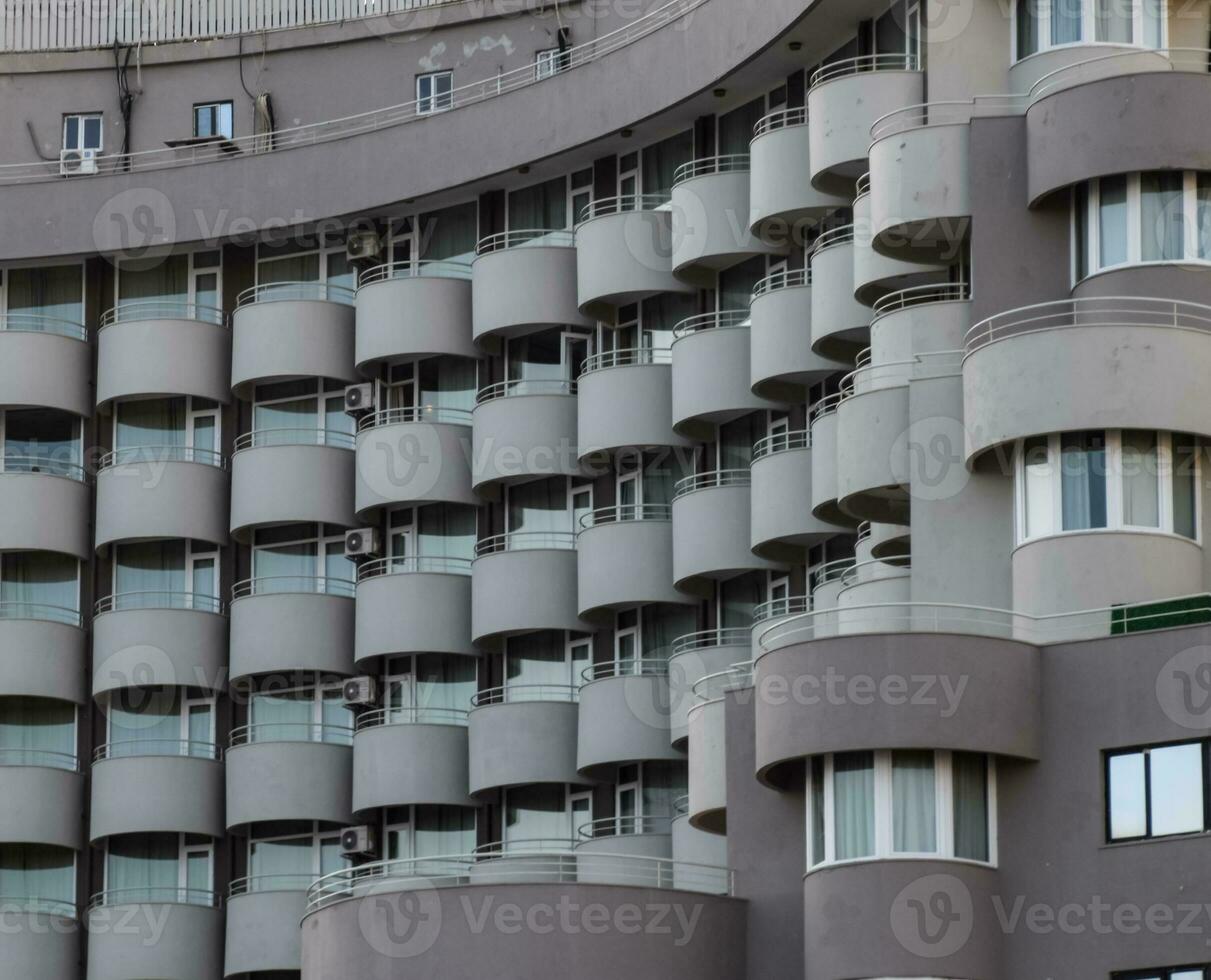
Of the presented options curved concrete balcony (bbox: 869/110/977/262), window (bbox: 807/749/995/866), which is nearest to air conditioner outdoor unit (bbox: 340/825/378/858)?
curved concrete balcony (bbox: 869/110/977/262)

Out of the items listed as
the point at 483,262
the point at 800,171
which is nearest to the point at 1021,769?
the point at 800,171

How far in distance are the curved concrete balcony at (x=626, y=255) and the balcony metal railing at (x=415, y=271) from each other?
3447mm

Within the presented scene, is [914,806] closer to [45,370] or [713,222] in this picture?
[713,222]

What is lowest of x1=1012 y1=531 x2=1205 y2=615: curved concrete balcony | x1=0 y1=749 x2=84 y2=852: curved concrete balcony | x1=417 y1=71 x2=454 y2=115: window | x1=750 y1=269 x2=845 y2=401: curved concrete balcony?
x1=0 y1=749 x2=84 y2=852: curved concrete balcony

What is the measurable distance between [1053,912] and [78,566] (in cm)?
2649

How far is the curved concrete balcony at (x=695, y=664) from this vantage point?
51.2m

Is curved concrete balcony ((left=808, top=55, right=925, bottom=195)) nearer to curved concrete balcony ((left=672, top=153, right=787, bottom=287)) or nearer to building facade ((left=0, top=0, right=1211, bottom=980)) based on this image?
building facade ((left=0, top=0, right=1211, bottom=980))

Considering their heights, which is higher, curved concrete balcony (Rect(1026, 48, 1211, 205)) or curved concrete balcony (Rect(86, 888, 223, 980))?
curved concrete balcony (Rect(1026, 48, 1211, 205))

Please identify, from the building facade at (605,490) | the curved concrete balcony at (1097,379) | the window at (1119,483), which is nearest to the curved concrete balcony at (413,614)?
the building facade at (605,490)

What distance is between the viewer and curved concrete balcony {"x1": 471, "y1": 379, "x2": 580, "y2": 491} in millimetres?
55844

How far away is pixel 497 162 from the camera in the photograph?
57.0 metres

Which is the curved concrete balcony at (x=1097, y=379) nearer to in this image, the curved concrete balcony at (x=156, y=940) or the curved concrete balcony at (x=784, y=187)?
the curved concrete balcony at (x=784, y=187)

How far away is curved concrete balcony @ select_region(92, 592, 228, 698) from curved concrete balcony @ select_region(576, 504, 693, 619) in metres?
8.01

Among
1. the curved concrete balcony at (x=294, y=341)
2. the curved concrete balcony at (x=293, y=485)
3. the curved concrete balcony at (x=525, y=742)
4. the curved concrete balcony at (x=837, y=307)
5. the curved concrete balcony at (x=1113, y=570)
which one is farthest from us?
the curved concrete balcony at (x=294, y=341)
